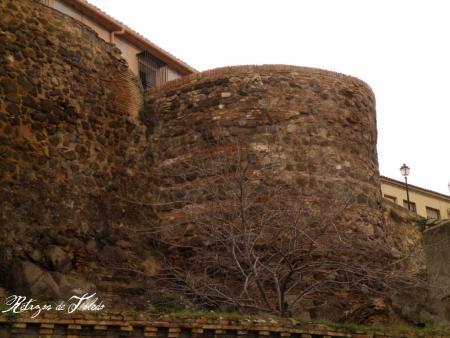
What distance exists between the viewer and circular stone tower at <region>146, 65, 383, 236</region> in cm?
1402

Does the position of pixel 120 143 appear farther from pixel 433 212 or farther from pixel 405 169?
pixel 433 212

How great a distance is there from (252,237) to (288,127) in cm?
Answer: 305

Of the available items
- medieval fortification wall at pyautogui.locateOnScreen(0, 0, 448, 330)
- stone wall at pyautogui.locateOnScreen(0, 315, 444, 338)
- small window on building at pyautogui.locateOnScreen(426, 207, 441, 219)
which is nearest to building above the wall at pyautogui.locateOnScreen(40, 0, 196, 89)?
medieval fortification wall at pyautogui.locateOnScreen(0, 0, 448, 330)

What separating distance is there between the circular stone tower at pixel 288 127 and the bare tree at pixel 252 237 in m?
0.17

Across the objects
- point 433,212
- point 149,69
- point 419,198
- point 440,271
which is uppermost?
point 149,69

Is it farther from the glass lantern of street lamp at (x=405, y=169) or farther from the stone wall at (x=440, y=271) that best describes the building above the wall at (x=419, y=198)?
the stone wall at (x=440, y=271)

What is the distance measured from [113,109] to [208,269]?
3590mm

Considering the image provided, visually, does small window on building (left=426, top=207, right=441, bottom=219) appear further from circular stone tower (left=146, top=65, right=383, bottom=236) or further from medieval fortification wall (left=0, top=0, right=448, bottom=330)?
circular stone tower (left=146, top=65, right=383, bottom=236)

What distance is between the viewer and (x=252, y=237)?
39.2 ft

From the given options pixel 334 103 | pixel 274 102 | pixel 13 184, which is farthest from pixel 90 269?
pixel 334 103

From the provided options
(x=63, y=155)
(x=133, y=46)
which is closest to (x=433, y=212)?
(x=133, y=46)

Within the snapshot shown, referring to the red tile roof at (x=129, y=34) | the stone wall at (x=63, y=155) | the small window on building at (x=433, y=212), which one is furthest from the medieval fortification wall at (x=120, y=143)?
the small window on building at (x=433, y=212)

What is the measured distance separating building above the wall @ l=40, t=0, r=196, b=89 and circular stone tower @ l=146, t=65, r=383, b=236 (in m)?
4.54

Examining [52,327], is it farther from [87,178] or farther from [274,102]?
[274,102]
